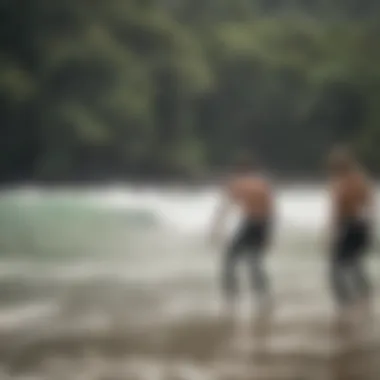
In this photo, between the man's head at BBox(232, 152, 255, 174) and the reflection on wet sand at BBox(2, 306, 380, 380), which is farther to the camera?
the man's head at BBox(232, 152, 255, 174)

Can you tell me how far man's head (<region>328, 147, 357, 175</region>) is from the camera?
2607 mm

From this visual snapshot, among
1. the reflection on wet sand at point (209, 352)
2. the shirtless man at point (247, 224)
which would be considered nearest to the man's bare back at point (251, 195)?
the shirtless man at point (247, 224)

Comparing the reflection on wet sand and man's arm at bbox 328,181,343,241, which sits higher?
man's arm at bbox 328,181,343,241

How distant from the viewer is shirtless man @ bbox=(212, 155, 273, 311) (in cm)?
259

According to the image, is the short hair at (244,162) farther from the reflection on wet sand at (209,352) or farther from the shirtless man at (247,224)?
the reflection on wet sand at (209,352)

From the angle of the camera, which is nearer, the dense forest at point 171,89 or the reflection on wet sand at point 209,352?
the reflection on wet sand at point 209,352

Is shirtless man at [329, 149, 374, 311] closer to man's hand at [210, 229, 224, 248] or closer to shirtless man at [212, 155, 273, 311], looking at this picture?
shirtless man at [212, 155, 273, 311]

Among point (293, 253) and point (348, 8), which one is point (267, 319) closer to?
point (293, 253)

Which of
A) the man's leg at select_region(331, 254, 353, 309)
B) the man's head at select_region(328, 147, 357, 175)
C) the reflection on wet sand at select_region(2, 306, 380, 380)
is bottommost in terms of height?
the reflection on wet sand at select_region(2, 306, 380, 380)

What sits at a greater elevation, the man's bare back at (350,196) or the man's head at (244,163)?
the man's head at (244,163)

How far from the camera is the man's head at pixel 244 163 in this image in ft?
8.56

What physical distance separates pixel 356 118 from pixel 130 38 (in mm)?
589

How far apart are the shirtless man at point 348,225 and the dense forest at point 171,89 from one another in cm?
5

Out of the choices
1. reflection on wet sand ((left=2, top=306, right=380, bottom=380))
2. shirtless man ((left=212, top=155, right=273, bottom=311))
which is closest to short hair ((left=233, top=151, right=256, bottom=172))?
shirtless man ((left=212, top=155, right=273, bottom=311))
